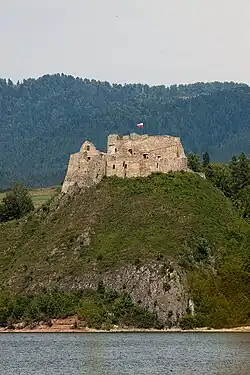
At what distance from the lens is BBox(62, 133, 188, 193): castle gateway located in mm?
154000

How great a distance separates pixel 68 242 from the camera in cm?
14512

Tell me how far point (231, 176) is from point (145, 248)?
45.2 metres

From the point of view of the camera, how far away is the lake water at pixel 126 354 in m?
85.2

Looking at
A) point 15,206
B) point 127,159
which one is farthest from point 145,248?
point 15,206

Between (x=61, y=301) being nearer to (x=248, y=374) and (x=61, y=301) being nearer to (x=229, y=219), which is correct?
(x=229, y=219)

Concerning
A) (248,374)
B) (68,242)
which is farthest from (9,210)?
(248,374)

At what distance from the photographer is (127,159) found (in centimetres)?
15488

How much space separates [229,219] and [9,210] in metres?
49.5

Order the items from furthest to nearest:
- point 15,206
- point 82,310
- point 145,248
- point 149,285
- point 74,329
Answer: point 15,206 → point 145,248 → point 149,285 → point 74,329 → point 82,310

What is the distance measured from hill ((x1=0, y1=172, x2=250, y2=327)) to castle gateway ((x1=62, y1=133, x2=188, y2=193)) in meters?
1.38

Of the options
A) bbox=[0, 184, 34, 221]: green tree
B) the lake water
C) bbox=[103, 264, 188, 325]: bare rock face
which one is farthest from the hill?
bbox=[0, 184, 34, 221]: green tree

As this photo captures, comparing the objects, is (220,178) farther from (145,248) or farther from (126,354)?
(126,354)

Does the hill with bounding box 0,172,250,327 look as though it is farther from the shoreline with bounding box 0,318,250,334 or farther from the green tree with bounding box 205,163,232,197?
the green tree with bounding box 205,163,232,197

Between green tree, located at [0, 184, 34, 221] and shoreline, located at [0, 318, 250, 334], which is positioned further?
green tree, located at [0, 184, 34, 221]
